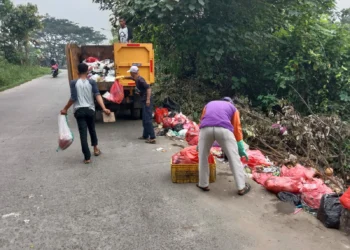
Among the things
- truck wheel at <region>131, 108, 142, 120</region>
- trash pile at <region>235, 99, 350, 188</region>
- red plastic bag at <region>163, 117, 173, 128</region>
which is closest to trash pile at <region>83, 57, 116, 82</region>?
truck wheel at <region>131, 108, 142, 120</region>

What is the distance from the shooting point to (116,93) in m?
8.13

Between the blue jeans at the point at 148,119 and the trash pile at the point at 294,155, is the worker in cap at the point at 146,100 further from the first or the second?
the trash pile at the point at 294,155

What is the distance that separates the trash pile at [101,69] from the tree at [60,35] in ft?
177

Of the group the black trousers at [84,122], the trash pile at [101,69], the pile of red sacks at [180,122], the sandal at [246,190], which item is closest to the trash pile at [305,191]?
the sandal at [246,190]

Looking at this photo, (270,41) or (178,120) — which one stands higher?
(270,41)

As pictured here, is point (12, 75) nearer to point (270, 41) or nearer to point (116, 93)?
point (116, 93)

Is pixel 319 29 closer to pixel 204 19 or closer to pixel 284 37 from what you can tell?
pixel 284 37

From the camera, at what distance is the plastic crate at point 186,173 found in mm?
5043

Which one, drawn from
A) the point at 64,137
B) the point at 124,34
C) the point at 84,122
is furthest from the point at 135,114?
the point at 64,137

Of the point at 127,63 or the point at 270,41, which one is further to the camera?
the point at 270,41

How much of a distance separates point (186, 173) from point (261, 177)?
1171 millimetres

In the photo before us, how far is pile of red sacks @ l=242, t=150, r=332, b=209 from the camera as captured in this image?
14.7ft

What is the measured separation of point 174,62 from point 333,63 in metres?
4.97

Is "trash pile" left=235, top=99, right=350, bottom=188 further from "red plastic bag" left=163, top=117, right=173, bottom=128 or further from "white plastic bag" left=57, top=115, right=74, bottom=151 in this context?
"white plastic bag" left=57, top=115, right=74, bottom=151
